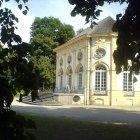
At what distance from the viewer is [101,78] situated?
39031 mm

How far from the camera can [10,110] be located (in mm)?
3896

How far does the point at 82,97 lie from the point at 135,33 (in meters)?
32.9

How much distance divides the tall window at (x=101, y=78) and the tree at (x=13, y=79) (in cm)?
3466

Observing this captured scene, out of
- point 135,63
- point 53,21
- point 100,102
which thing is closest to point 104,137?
point 135,63

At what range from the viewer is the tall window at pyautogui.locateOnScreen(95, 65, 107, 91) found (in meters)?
39.0

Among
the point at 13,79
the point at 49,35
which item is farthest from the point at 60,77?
the point at 13,79

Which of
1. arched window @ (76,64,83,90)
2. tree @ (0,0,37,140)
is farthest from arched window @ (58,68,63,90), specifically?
tree @ (0,0,37,140)

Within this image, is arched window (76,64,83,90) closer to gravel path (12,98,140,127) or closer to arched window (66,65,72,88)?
arched window (66,65,72,88)

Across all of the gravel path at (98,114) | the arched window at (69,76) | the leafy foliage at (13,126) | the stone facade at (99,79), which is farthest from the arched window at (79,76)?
the leafy foliage at (13,126)

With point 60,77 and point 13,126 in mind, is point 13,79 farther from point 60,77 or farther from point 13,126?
point 60,77

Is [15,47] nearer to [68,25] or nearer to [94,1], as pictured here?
[94,1]

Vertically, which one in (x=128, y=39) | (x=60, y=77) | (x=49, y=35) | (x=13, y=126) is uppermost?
(x=49, y=35)

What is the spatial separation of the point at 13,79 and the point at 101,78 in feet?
115

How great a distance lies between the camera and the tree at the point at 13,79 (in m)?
3.76
